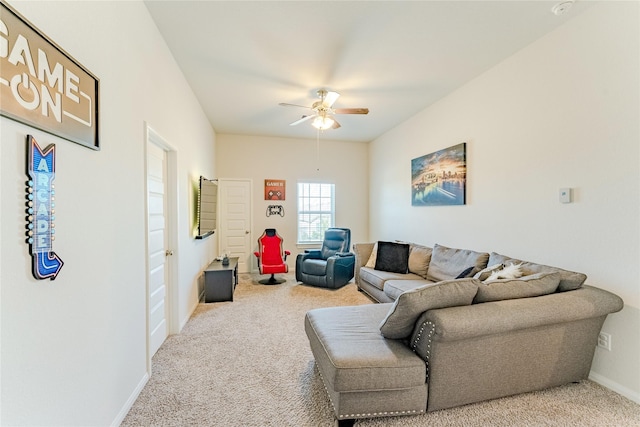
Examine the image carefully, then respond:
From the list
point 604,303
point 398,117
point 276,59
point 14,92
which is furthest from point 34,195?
point 398,117

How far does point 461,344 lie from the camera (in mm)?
1676

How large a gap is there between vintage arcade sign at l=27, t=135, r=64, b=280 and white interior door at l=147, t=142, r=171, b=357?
128cm

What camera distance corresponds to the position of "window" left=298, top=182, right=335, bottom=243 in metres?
6.20

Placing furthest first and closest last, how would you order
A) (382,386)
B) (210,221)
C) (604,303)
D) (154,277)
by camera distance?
(210,221)
(154,277)
(604,303)
(382,386)

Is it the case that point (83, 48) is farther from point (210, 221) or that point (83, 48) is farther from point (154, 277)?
point (210, 221)

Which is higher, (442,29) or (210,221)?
(442,29)

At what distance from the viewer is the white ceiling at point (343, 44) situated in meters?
2.18

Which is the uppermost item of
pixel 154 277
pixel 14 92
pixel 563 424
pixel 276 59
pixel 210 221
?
pixel 276 59

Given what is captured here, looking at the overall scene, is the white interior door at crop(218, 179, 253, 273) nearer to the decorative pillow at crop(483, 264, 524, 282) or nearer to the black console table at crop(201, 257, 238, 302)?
the black console table at crop(201, 257, 238, 302)

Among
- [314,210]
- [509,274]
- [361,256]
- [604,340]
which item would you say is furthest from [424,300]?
[314,210]

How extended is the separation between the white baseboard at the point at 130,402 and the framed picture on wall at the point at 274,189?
416 cm

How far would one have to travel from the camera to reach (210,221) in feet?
14.7

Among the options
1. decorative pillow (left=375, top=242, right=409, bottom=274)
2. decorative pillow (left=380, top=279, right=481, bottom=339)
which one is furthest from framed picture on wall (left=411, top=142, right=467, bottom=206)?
decorative pillow (left=380, top=279, right=481, bottom=339)

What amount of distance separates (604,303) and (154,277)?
3513mm
